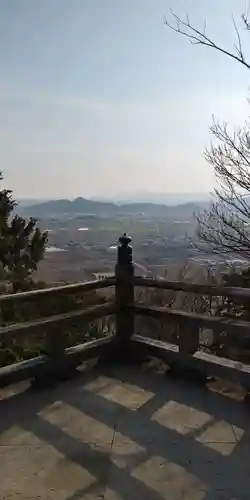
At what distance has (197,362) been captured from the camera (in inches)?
152

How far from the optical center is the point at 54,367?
12.9 feet

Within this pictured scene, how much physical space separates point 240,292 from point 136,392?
3.84 ft

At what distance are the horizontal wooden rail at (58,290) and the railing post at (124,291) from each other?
10 cm

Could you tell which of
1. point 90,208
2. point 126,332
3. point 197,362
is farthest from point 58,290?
point 90,208

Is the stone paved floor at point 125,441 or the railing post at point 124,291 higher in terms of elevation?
the railing post at point 124,291

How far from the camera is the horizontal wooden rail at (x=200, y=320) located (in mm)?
3497

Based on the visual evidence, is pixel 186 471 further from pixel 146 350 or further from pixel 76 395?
pixel 146 350

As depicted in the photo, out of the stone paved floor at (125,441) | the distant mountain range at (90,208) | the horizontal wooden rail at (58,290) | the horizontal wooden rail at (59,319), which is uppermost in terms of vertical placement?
the distant mountain range at (90,208)

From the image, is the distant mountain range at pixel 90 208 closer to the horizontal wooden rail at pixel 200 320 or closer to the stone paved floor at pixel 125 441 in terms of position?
the horizontal wooden rail at pixel 200 320

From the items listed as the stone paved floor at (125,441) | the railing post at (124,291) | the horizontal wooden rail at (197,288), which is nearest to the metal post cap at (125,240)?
the railing post at (124,291)

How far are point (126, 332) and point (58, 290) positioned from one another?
0.98 m

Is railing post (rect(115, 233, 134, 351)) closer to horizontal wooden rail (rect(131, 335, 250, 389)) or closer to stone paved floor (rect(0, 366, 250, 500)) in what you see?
horizontal wooden rail (rect(131, 335, 250, 389))

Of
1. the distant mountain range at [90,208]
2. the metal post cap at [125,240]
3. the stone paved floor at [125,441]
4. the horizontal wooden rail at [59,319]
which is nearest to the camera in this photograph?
the stone paved floor at [125,441]

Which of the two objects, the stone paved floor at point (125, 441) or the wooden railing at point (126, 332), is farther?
the wooden railing at point (126, 332)
